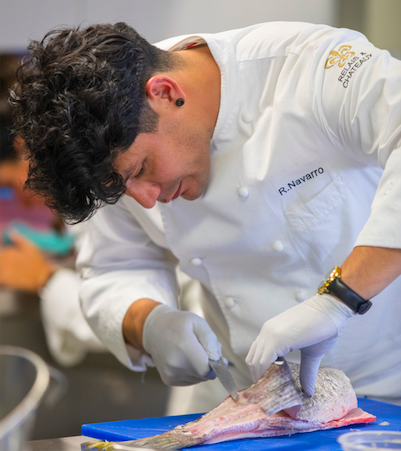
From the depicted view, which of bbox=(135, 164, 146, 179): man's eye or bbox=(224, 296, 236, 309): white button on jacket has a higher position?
bbox=(135, 164, 146, 179): man's eye

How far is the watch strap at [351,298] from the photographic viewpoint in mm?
1062

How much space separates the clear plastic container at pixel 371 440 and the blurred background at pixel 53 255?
2.12m

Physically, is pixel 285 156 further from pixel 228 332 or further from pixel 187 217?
pixel 228 332

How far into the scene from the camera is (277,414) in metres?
1.19

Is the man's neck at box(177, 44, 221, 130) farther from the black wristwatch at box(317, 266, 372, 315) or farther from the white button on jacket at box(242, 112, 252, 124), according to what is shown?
the black wristwatch at box(317, 266, 372, 315)

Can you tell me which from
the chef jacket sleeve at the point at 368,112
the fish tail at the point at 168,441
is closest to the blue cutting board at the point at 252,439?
the fish tail at the point at 168,441

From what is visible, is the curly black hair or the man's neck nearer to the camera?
the curly black hair

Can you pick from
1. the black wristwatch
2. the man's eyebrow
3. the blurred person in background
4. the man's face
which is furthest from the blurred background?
the black wristwatch

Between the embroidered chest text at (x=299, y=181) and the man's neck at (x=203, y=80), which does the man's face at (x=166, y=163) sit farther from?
the embroidered chest text at (x=299, y=181)

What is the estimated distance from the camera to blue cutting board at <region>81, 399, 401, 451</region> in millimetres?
A: 1030

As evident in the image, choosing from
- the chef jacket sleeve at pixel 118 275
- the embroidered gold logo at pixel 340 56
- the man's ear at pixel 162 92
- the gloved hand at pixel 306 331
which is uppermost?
the embroidered gold logo at pixel 340 56

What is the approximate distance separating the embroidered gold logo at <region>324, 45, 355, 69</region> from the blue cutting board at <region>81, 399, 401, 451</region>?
837 millimetres

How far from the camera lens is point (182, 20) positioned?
2492 mm

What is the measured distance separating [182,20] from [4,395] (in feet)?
7.09
